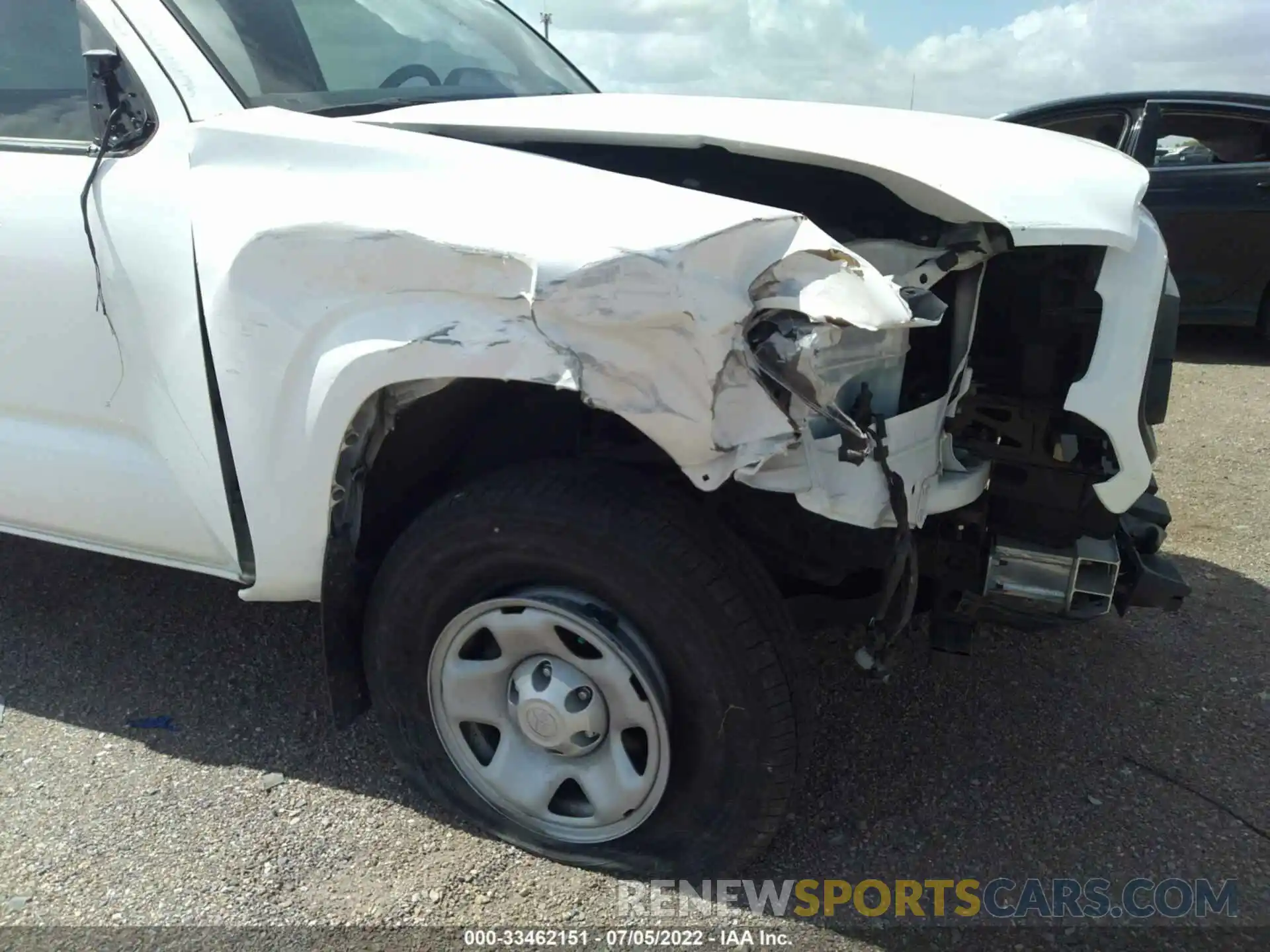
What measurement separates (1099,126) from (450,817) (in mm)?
5766

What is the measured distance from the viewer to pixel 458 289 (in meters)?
1.77

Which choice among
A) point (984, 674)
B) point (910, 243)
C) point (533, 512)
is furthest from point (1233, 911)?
point (533, 512)

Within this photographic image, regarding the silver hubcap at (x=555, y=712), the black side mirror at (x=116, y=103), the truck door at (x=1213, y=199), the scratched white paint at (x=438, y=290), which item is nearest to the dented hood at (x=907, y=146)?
the scratched white paint at (x=438, y=290)

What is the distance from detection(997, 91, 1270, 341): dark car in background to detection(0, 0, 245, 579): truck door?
5.17 metres

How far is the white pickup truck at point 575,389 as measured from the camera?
5.64 ft

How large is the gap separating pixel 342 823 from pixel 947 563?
5.19 ft

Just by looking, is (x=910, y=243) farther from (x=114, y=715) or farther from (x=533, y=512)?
(x=114, y=715)

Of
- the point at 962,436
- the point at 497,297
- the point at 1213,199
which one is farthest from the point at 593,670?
the point at 1213,199

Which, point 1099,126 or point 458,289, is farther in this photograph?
point 1099,126

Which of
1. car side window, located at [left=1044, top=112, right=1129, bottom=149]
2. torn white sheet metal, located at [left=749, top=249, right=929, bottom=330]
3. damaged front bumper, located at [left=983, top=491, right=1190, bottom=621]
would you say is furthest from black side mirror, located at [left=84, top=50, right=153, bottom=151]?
car side window, located at [left=1044, top=112, right=1129, bottom=149]

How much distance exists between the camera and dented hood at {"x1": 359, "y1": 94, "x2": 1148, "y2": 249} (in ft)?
6.19

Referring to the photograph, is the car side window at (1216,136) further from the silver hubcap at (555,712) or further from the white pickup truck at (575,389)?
the silver hubcap at (555,712)

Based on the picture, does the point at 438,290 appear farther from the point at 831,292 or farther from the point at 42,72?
the point at 42,72

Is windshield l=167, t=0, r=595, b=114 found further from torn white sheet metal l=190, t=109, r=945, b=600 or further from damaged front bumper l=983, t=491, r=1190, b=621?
damaged front bumper l=983, t=491, r=1190, b=621
